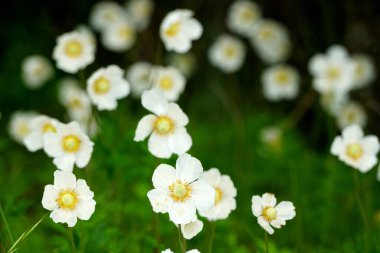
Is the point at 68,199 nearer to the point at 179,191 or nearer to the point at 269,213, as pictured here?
the point at 179,191

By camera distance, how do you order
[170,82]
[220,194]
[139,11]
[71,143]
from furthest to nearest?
[139,11] < [170,82] < [71,143] < [220,194]

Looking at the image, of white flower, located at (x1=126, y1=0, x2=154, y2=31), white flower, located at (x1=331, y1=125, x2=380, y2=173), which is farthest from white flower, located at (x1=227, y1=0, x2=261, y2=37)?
white flower, located at (x1=331, y1=125, x2=380, y2=173)

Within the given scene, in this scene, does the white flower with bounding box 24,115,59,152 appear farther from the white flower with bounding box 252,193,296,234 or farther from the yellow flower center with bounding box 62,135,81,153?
the white flower with bounding box 252,193,296,234

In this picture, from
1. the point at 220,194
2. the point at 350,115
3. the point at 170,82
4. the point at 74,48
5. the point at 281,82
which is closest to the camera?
the point at 220,194

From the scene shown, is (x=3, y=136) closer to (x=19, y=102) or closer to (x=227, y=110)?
(x=19, y=102)

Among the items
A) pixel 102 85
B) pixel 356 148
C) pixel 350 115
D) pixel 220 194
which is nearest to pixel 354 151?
pixel 356 148

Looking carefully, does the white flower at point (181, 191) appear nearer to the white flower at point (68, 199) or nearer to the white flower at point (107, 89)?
the white flower at point (68, 199)
